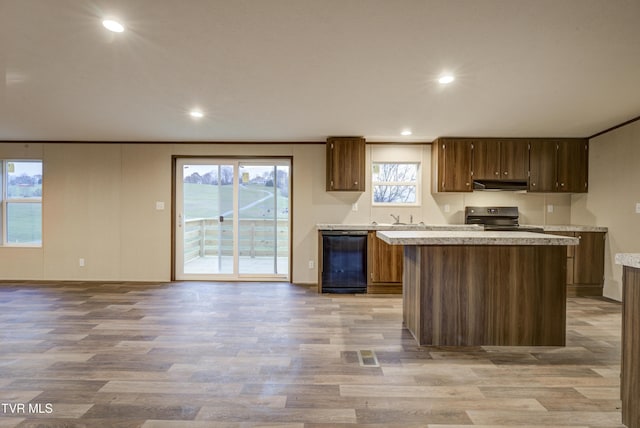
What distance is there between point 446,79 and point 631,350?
2321mm

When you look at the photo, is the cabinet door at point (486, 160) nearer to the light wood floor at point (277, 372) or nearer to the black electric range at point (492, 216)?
the black electric range at point (492, 216)

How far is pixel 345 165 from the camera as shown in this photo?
516 cm

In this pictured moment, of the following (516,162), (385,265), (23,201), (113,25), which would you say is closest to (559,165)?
(516,162)

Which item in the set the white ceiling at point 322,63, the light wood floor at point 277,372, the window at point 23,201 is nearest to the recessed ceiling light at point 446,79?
the white ceiling at point 322,63

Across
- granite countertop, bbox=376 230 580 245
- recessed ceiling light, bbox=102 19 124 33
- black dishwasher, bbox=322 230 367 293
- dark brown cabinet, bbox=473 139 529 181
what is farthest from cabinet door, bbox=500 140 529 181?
recessed ceiling light, bbox=102 19 124 33

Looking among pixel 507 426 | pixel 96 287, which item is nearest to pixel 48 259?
pixel 96 287

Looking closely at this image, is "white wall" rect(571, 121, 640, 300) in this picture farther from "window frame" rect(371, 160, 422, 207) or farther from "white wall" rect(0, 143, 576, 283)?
"window frame" rect(371, 160, 422, 207)

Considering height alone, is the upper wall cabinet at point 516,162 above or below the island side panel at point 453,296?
above

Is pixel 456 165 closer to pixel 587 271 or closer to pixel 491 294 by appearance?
pixel 587 271

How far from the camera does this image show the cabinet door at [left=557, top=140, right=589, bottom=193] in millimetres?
5113

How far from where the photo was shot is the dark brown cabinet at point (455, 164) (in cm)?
511

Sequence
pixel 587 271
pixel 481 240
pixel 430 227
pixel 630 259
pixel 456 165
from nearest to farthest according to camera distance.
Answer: pixel 630 259
pixel 481 240
pixel 587 271
pixel 430 227
pixel 456 165

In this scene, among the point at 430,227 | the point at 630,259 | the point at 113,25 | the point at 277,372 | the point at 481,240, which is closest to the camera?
the point at 630,259

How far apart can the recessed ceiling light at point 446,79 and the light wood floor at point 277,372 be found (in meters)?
2.37
